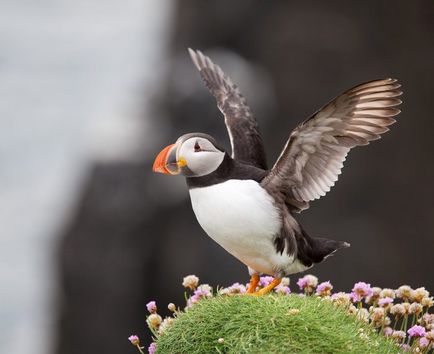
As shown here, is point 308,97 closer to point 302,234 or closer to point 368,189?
point 368,189

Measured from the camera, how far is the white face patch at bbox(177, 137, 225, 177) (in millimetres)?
4312

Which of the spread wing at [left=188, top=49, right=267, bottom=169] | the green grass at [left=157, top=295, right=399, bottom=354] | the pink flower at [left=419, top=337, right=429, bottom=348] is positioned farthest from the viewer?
the spread wing at [left=188, top=49, right=267, bottom=169]

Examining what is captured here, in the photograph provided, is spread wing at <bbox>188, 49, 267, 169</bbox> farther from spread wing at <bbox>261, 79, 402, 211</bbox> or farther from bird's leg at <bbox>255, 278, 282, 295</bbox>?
bird's leg at <bbox>255, 278, 282, 295</bbox>

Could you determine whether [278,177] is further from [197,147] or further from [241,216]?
[197,147]

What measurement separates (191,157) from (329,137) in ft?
2.30

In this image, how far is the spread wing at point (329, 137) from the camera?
4.30 meters

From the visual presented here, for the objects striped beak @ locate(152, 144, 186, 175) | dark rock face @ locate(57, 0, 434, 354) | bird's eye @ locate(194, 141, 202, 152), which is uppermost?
bird's eye @ locate(194, 141, 202, 152)

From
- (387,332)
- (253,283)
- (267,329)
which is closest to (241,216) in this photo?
(253,283)

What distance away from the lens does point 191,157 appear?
4.31 meters

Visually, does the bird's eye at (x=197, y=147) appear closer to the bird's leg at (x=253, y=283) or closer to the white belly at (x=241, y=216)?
the white belly at (x=241, y=216)

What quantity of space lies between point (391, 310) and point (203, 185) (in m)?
1.12

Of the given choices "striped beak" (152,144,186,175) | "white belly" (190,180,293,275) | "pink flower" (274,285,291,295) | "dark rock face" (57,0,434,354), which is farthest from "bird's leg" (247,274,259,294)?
"dark rock face" (57,0,434,354)

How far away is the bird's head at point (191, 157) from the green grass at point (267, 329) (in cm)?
Answer: 64

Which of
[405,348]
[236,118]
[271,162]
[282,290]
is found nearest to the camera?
[405,348]
